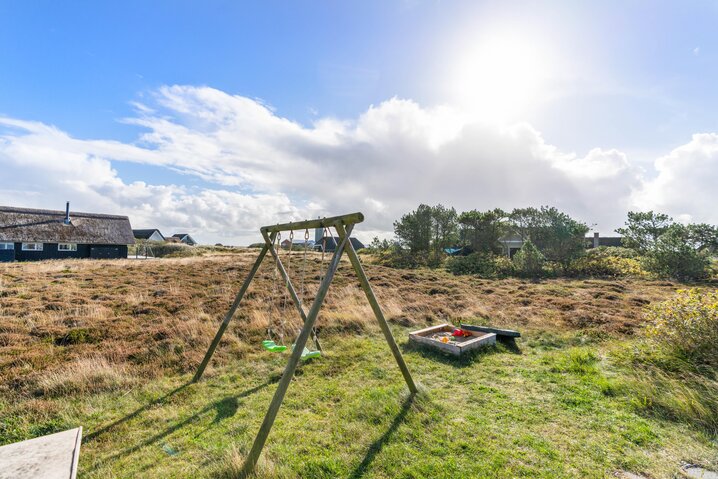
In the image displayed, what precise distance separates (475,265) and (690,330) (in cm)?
2073

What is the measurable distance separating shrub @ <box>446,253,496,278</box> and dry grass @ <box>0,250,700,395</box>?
731 centimetres

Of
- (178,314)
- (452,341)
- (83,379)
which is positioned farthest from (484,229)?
(83,379)

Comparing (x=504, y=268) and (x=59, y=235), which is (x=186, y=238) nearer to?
(x=59, y=235)

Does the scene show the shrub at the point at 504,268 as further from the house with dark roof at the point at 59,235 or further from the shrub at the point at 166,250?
the house with dark roof at the point at 59,235

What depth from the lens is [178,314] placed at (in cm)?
981

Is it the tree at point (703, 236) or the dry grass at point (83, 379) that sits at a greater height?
the tree at point (703, 236)

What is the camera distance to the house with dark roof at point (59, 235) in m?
29.0

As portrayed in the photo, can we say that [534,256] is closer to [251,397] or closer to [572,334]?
[572,334]

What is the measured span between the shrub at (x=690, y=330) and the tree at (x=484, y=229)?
81.8 ft

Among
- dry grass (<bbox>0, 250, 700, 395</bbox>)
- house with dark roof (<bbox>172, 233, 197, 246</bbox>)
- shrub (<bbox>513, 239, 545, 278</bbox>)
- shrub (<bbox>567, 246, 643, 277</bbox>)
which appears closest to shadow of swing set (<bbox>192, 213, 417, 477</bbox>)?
dry grass (<bbox>0, 250, 700, 395</bbox>)

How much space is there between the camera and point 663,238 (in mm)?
→ 22562

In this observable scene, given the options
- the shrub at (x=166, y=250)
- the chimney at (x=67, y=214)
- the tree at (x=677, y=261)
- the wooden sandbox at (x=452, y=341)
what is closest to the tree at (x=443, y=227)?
the tree at (x=677, y=261)

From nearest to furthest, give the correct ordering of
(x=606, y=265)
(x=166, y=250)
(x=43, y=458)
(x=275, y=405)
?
(x=43, y=458) → (x=275, y=405) → (x=606, y=265) → (x=166, y=250)

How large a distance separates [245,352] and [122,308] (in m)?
6.11
